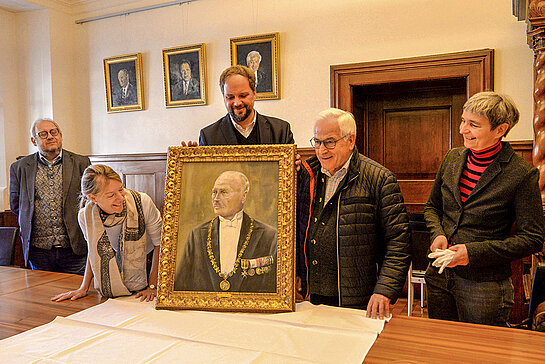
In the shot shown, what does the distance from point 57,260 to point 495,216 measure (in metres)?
3.26

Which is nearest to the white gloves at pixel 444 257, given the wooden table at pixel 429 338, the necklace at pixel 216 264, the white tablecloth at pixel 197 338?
the wooden table at pixel 429 338

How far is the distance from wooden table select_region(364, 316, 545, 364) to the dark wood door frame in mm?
3529

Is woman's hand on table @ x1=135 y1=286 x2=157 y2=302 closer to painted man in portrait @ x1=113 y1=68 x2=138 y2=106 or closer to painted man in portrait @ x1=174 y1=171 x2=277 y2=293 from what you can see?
painted man in portrait @ x1=174 y1=171 x2=277 y2=293

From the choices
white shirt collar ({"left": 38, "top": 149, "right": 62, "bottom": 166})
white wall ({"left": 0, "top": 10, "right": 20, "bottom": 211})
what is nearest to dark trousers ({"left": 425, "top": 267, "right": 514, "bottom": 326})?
white shirt collar ({"left": 38, "top": 149, "right": 62, "bottom": 166})

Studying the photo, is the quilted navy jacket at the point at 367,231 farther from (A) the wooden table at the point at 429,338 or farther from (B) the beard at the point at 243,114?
(B) the beard at the point at 243,114

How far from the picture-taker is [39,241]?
3.60 meters

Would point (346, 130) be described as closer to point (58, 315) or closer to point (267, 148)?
point (267, 148)

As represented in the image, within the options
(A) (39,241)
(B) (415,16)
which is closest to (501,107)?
(B) (415,16)

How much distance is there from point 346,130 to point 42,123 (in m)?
2.73

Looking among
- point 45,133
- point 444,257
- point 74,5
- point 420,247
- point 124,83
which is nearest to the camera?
point 444,257

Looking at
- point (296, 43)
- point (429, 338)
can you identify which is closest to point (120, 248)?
point (429, 338)

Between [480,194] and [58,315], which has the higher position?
[480,194]

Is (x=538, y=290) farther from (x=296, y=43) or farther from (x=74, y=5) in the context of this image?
(x=74, y=5)

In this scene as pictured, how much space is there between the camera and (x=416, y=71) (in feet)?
15.3
